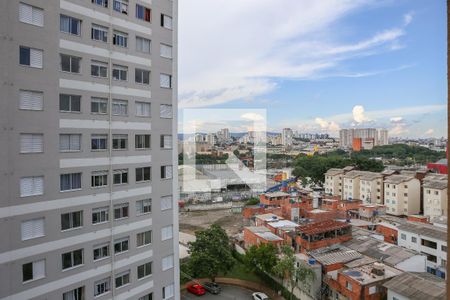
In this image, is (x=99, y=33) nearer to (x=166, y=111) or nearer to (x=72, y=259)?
(x=166, y=111)

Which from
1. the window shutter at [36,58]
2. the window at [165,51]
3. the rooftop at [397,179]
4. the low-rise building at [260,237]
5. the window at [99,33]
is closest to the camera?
the window shutter at [36,58]

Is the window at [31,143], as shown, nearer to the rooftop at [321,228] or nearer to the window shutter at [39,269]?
the window shutter at [39,269]

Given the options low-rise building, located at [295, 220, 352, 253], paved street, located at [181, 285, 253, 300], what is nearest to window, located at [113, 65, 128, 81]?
paved street, located at [181, 285, 253, 300]

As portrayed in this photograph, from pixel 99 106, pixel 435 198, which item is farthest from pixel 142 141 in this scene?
pixel 435 198

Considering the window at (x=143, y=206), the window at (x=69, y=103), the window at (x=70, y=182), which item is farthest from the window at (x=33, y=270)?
the window at (x=69, y=103)

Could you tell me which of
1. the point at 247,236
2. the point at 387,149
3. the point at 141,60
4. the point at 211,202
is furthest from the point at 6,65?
the point at 387,149

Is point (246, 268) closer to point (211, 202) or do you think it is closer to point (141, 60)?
point (141, 60)
